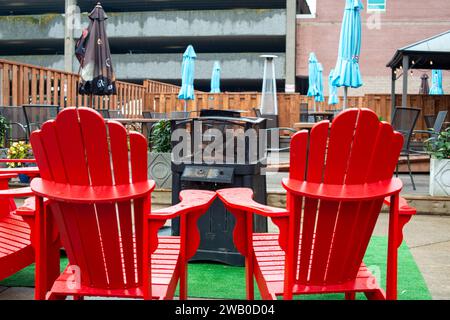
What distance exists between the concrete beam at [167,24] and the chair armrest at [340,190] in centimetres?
3639

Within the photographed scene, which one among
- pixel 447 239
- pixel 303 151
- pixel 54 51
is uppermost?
pixel 54 51

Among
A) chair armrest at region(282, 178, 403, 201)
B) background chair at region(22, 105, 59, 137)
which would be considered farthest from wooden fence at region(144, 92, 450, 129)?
chair armrest at region(282, 178, 403, 201)

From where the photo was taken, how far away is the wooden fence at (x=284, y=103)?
1468 centimetres

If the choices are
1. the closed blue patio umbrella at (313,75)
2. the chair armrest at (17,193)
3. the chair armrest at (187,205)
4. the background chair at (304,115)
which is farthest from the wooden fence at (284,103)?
the chair armrest at (17,193)

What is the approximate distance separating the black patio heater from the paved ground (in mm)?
1251

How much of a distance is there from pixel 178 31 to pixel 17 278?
37238 mm

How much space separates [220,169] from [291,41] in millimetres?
34419

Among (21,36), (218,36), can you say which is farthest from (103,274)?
(21,36)

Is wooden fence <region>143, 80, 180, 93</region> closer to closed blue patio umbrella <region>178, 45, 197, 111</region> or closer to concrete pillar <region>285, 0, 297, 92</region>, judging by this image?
closed blue patio umbrella <region>178, 45, 197, 111</region>

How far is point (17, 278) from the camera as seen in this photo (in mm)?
3824

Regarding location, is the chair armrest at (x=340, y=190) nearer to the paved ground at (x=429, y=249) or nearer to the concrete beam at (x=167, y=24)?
the paved ground at (x=429, y=249)

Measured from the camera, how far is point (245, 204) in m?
2.70

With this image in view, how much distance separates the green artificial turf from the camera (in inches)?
141
